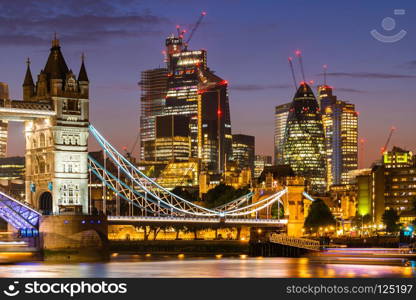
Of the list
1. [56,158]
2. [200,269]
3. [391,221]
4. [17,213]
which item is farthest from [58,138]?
[391,221]

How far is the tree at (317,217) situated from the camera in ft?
560

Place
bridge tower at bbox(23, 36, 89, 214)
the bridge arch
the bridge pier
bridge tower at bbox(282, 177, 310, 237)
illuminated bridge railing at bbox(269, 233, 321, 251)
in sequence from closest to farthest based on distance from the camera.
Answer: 1. the bridge pier
2. bridge tower at bbox(23, 36, 89, 214)
3. the bridge arch
4. illuminated bridge railing at bbox(269, 233, 321, 251)
5. bridge tower at bbox(282, 177, 310, 237)

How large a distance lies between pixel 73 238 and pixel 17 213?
6.04m

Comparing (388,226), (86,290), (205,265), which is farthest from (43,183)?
(388,226)

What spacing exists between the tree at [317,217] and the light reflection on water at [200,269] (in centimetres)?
6077

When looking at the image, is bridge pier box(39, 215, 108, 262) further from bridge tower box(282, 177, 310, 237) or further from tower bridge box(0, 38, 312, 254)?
bridge tower box(282, 177, 310, 237)

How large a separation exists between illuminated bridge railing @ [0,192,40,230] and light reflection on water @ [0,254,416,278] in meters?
8.00

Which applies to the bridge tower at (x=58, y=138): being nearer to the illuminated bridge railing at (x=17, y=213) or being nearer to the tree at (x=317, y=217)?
the illuminated bridge railing at (x=17, y=213)

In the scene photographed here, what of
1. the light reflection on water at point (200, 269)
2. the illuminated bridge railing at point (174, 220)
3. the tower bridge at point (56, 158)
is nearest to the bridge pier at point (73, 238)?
the tower bridge at point (56, 158)

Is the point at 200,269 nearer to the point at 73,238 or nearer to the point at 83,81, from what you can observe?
the point at 73,238

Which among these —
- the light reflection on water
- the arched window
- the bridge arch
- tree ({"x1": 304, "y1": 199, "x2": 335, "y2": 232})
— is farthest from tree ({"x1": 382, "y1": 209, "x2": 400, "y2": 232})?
the arched window

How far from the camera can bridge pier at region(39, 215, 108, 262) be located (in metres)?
112

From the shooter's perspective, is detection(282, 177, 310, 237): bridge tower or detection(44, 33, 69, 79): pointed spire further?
detection(282, 177, 310, 237): bridge tower

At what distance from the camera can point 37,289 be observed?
225ft
